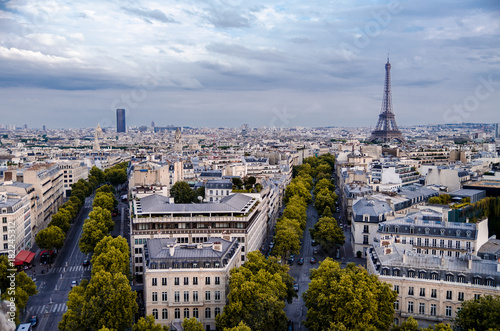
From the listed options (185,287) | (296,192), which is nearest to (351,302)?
(185,287)

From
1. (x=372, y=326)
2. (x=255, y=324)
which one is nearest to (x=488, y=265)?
(x=372, y=326)

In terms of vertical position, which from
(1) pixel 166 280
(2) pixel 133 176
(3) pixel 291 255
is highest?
(2) pixel 133 176

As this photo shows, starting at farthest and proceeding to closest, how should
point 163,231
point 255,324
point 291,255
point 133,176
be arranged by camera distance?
1. point 133,176
2. point 291,255
3. point 163,231
4. point 255,324

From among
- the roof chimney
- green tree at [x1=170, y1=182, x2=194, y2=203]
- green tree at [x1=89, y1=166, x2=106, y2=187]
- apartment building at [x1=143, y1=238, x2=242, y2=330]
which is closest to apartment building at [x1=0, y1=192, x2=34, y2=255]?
green tree at [x1=170, y1=182, x2=194, y2=203]

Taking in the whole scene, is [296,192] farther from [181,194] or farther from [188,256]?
[188,256]

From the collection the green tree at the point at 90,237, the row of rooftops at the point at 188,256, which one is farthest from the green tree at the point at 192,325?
the green tree at the point at 90,237

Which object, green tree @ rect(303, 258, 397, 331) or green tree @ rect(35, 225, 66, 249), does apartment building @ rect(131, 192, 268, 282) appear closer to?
green tree @ rect(35, 225, 66, 249)

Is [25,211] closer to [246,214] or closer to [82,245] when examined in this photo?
[82,245]
